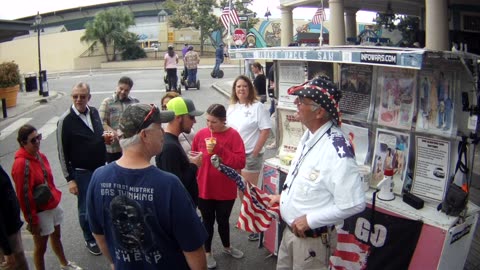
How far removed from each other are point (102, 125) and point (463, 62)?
384 centimetres

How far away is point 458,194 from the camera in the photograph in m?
3.30

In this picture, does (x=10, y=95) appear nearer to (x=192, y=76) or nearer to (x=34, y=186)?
(x=192, y=76)

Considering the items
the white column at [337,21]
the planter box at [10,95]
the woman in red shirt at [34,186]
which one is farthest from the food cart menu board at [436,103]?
the planter box at [10,95]

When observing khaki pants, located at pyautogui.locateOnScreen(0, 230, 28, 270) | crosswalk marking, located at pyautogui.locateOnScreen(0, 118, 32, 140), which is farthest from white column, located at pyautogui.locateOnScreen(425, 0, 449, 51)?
crosswalk marking, located at pyautogui.locateOnScreen(0, 118, 32, 140)

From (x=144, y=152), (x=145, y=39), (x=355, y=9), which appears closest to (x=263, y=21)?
(x=145, y=39)

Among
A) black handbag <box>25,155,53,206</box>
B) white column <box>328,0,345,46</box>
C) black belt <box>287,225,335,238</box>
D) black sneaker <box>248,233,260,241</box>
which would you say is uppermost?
white column <box>328,0,345,46</box>

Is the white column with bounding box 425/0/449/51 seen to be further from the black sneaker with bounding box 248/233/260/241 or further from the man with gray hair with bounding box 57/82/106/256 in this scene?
the man with gray hair with bounding box 57/82/106/256

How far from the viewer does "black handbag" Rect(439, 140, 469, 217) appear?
3.30 metres

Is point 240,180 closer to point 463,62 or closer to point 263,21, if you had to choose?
point 463,62

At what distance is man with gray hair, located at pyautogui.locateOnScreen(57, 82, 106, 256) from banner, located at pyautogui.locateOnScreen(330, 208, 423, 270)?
2.78m

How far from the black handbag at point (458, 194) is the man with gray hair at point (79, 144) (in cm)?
353

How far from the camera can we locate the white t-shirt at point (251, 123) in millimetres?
5371

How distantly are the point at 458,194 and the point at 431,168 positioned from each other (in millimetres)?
404

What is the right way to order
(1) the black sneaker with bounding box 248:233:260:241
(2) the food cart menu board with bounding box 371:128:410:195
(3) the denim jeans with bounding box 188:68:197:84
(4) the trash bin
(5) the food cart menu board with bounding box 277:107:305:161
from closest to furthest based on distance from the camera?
(2) the food cart menu board with bounding box 371:128:410:195
(5) the food cart menu board with bounding box 277:107:305:161
(1) the black sneaker with bounding box 248:233:260:241
(3) the denim jeans with bounding box 188:68:197:84
(4) the trash bin
